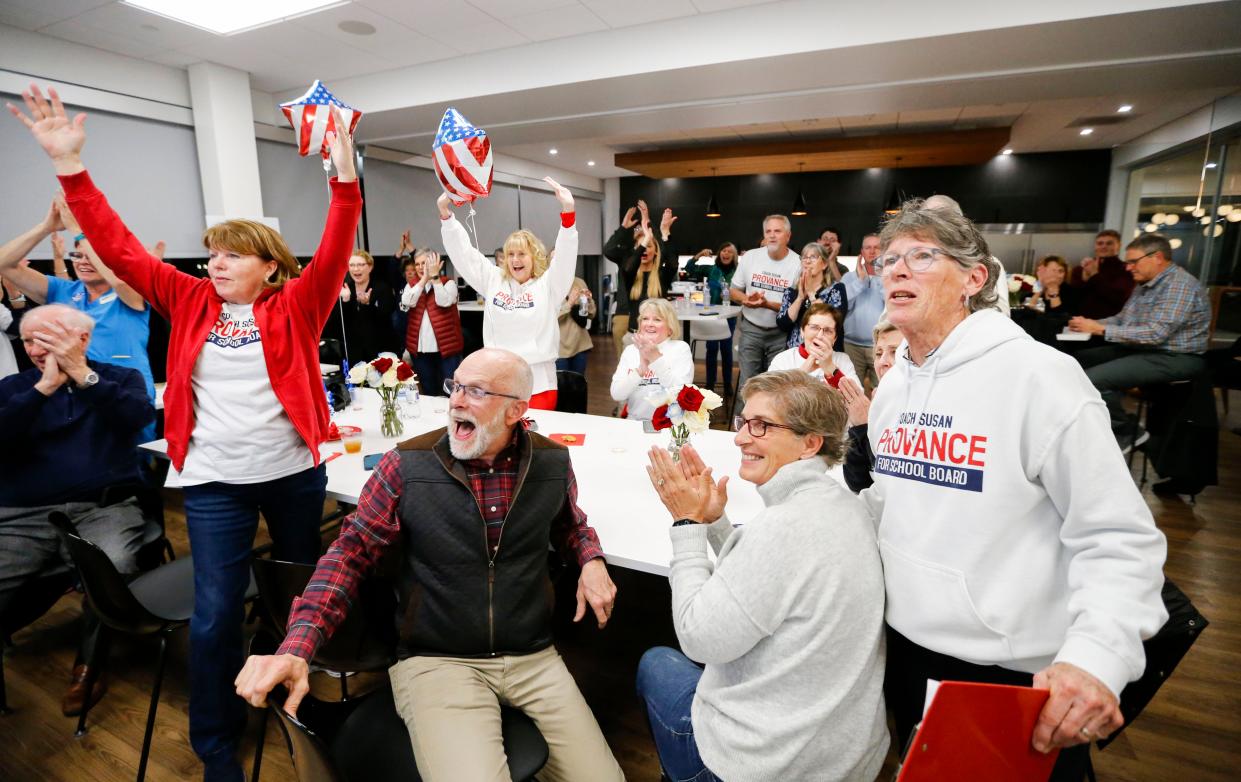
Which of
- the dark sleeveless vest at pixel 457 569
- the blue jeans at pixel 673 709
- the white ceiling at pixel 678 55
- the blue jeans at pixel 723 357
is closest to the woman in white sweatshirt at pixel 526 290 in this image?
the dark sleeveless vest at pixel 457 569

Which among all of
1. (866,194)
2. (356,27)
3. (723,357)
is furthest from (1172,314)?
(866,194)

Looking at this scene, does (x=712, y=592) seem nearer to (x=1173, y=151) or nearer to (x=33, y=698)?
(x=33, y=698)

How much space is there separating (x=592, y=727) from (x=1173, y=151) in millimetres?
10575

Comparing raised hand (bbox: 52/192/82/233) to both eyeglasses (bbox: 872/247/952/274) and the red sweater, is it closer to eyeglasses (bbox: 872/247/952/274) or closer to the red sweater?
the red sweater

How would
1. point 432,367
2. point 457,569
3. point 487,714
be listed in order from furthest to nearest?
1. point 432,367
2. point 457,569
3. point 487,714

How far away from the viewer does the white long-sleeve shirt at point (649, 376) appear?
333 centimetres

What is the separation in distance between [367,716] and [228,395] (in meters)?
1.05

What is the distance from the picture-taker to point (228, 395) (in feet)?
6.23

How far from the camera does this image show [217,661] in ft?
6.12

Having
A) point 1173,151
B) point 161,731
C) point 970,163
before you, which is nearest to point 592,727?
point 161,731

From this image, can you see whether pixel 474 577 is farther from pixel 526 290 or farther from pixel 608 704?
pixel 526 290

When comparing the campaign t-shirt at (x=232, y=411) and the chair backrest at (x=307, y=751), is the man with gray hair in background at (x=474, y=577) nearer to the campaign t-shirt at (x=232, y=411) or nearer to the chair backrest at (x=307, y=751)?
the chair backrest at (x=307, y=751)

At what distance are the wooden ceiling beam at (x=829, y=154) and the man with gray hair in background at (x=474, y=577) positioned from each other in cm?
954

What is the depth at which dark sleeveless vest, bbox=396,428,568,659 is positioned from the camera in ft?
5.39
